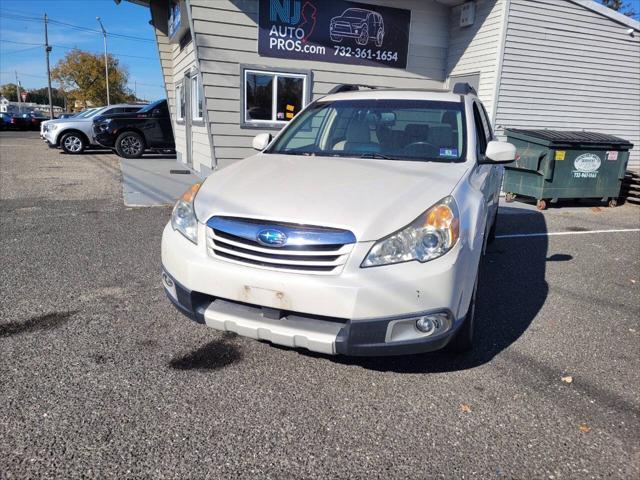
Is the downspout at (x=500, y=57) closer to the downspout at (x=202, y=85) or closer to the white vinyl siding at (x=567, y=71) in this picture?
the white vinyl siding at (x=567, y=71)

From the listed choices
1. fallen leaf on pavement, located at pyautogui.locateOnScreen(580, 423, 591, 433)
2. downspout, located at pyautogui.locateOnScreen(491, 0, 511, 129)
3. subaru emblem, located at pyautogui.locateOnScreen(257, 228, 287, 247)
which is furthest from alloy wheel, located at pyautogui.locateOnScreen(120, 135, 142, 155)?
fallen leaf on pavement, located at pyautogui.locateOnScreen(580, 423, 591, 433)

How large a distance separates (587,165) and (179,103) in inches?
404

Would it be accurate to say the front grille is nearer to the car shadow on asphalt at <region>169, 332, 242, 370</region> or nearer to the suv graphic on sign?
the car shadow on asphalt at <region>169, 332, 242, 370</region>

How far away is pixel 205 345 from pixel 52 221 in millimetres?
4461

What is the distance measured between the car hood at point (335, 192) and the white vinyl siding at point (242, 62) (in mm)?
6050

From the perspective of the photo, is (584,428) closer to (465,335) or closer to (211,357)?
(465,335)

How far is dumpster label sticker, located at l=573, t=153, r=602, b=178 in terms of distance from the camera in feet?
30.0

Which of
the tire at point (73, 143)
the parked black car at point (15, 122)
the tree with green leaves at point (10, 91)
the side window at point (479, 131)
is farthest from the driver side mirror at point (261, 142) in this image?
the tree with green leaves at point (10, 91)

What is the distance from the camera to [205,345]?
10.5ft

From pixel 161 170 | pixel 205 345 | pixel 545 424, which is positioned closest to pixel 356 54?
pixel 161 170

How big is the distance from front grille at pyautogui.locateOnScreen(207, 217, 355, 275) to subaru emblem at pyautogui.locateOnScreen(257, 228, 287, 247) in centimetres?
1

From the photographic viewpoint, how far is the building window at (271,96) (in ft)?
30.1

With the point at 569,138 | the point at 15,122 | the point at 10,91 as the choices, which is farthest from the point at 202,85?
the point at 10,91

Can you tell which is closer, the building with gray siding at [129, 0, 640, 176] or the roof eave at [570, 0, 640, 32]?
the building with gray siding at [129, 0, 640, 176]
